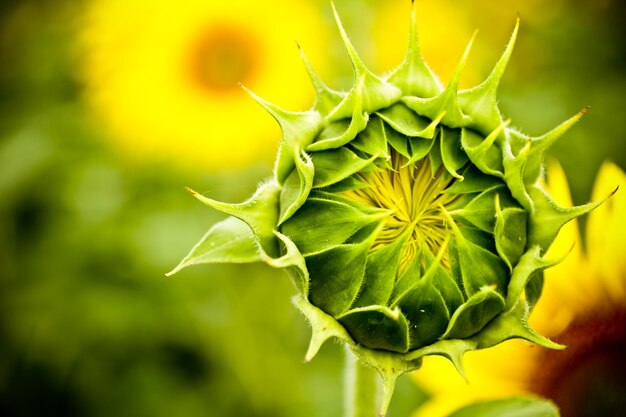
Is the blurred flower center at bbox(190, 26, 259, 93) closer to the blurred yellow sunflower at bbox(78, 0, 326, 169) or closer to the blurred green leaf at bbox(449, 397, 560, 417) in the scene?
the blurred yellow sunflower at bbox(78, 0, 326, 169)

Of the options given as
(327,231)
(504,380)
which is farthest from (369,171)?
(504,380)

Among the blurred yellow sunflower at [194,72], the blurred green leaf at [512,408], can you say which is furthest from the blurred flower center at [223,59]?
the blurred green leaf at [512,408]

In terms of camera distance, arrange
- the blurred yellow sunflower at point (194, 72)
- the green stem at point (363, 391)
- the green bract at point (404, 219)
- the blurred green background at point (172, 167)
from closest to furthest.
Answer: the green bract at point (404, 219) < the green stem at point (363, 391) < the blurred green background at point (172, 167) < the blurred yellow sunflower at point (194, 72)

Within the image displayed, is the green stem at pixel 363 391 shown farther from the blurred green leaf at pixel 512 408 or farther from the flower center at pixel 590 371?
the flower center at pixel 590 371

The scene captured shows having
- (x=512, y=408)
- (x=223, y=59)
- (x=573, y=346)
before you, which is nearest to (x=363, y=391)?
(x=512, y=408)

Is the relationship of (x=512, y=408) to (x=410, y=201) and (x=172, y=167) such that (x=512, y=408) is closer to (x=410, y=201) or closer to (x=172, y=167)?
(x=410, y=201)
